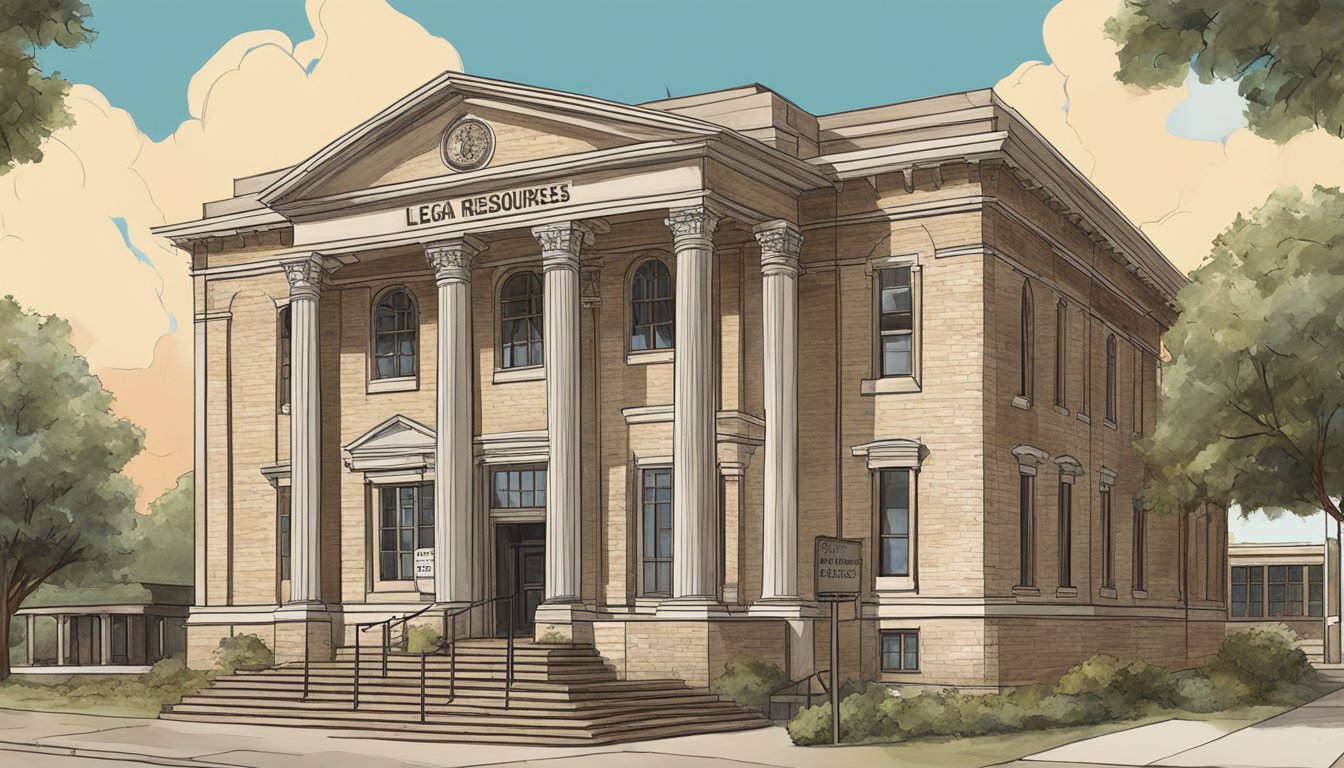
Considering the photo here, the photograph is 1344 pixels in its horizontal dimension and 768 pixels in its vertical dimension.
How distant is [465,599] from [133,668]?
1553cm

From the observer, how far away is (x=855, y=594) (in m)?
25.5

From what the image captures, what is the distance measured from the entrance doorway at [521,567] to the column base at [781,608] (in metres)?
5.61

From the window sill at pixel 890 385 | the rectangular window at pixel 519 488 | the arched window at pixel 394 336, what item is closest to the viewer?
the window sill at pixel 890 385

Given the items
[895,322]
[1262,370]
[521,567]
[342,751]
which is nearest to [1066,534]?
[1262,370]

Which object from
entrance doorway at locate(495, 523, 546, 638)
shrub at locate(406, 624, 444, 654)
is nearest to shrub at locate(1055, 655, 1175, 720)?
entrance doorway at locate(495, 523, 546, 638)

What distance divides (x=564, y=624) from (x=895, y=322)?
27.7ft

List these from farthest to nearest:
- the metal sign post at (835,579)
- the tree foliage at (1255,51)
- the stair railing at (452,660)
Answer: the stair railing at (452,660)
the metal sign post at (835,579)
the tree foliage at (1255,51)

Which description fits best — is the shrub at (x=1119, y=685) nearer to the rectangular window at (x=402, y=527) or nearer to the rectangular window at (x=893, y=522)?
the rectangular window at (x=893, y=522)

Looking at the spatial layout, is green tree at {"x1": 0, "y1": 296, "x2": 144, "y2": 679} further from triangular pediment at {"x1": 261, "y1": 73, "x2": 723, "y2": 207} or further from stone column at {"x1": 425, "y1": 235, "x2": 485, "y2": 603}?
stone column at {"x1": 425, "y1": 235, "x2": 485, "y2": 603}

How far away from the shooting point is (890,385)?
33.5m

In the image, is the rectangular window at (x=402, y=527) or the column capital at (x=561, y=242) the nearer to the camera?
the column capital at (x=561, y=242)

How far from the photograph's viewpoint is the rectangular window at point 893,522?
33375mm

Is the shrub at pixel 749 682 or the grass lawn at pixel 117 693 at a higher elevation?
the shrub at pixel 749 682

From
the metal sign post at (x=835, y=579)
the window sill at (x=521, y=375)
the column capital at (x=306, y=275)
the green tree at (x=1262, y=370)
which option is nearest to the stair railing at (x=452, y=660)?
the window sill at (x=521, y=375)
